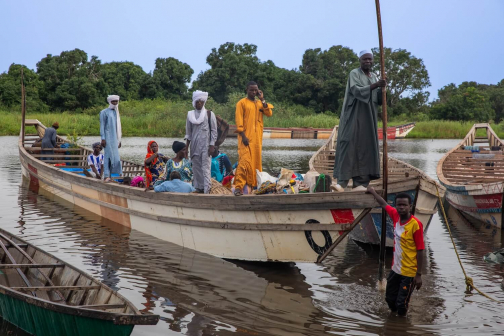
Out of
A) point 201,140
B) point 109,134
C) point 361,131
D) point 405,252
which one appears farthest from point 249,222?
point 109,134

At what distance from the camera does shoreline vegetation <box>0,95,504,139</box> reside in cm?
3397

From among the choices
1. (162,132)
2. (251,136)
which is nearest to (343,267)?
(251,136)

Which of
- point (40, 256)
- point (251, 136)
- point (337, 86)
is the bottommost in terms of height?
point (40, 256)

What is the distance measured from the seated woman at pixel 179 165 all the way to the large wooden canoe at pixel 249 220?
41cm

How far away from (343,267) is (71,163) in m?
9.00

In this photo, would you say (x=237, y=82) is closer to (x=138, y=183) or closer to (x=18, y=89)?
(x=18, y=89)

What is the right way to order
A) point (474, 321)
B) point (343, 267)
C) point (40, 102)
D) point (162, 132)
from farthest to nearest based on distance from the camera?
point (40, 102)
point (162, 132)
point (343, 267)
point (474, 321)

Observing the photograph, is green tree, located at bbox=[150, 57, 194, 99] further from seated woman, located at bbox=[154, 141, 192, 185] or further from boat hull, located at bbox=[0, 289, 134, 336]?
boat hull, located at bbox=[0, 289, 134, 336]

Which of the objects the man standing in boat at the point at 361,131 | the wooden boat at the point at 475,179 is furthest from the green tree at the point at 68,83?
the man standing in boat at the point at 361,131

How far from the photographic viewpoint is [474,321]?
18.3ft

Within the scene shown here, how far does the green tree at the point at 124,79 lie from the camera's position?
43875mm

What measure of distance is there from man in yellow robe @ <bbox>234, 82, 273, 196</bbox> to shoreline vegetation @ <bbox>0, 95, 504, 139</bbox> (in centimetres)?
2627

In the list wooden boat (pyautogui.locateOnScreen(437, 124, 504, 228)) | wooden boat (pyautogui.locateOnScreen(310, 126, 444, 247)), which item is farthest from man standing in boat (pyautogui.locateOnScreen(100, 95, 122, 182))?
wooden boat (pyautogui.locateOnScreen(437, 124, 504, 228))

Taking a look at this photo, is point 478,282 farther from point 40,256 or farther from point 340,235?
point 40,256
